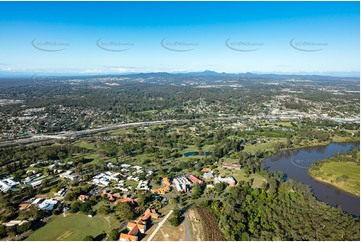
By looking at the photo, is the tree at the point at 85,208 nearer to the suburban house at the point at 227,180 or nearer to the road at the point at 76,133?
the suburban house at the point at 227,180

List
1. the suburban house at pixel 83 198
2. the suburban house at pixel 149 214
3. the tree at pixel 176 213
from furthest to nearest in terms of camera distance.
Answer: the suburban house at pixel 83 198
the tree at pixel 176 213
the suburban house at pixel 149 214

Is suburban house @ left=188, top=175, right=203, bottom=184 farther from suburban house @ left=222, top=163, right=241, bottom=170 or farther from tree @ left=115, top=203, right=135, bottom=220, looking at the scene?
tree @ left=115, top=203, right=135, bottom=220

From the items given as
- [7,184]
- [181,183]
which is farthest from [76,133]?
[181,183]

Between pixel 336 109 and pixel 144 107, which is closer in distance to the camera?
pixel 336 109

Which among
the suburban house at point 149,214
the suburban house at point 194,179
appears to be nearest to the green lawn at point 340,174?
the suburban house at point 194,179

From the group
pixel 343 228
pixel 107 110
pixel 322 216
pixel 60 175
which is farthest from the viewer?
pixel 107 110

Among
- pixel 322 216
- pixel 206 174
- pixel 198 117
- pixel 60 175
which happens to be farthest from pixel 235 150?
pixel 198 117

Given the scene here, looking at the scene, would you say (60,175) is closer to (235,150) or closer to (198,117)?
(235,150)
